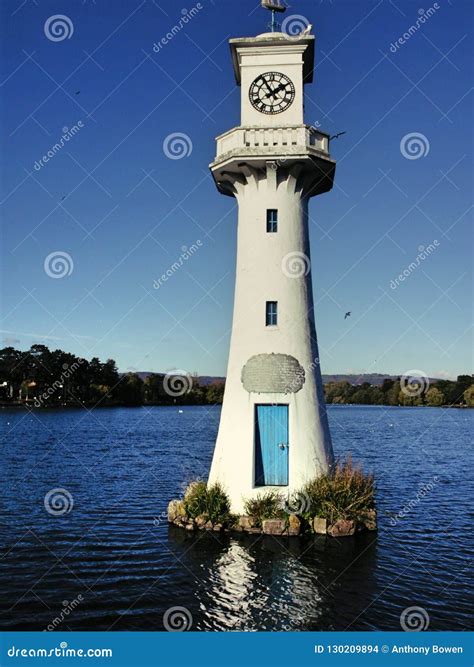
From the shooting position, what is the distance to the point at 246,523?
59.8 ft

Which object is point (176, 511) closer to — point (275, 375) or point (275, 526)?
point (275, 526)

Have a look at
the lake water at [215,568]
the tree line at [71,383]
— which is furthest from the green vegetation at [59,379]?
the lake water at [215,568]

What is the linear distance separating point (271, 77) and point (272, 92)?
1.80ft

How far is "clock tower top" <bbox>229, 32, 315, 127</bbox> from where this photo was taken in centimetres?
1981

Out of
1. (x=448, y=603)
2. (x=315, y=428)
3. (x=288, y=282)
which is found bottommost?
(x=448, y=603)

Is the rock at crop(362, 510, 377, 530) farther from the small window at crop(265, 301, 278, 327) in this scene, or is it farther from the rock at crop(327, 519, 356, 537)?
the small window at crop(265, 301, 278, 327)

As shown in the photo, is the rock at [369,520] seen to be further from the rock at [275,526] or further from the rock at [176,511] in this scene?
the rock at [176,511]

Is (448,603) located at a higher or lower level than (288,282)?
lower

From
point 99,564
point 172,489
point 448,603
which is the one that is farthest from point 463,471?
point 99,564

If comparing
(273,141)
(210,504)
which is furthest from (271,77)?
(210,504)

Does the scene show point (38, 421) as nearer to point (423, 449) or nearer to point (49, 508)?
point (423, 449)

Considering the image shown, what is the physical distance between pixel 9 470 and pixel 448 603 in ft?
97.5

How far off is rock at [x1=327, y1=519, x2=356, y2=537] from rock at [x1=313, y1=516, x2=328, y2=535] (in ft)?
0.51

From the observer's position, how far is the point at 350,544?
17.8 meters
